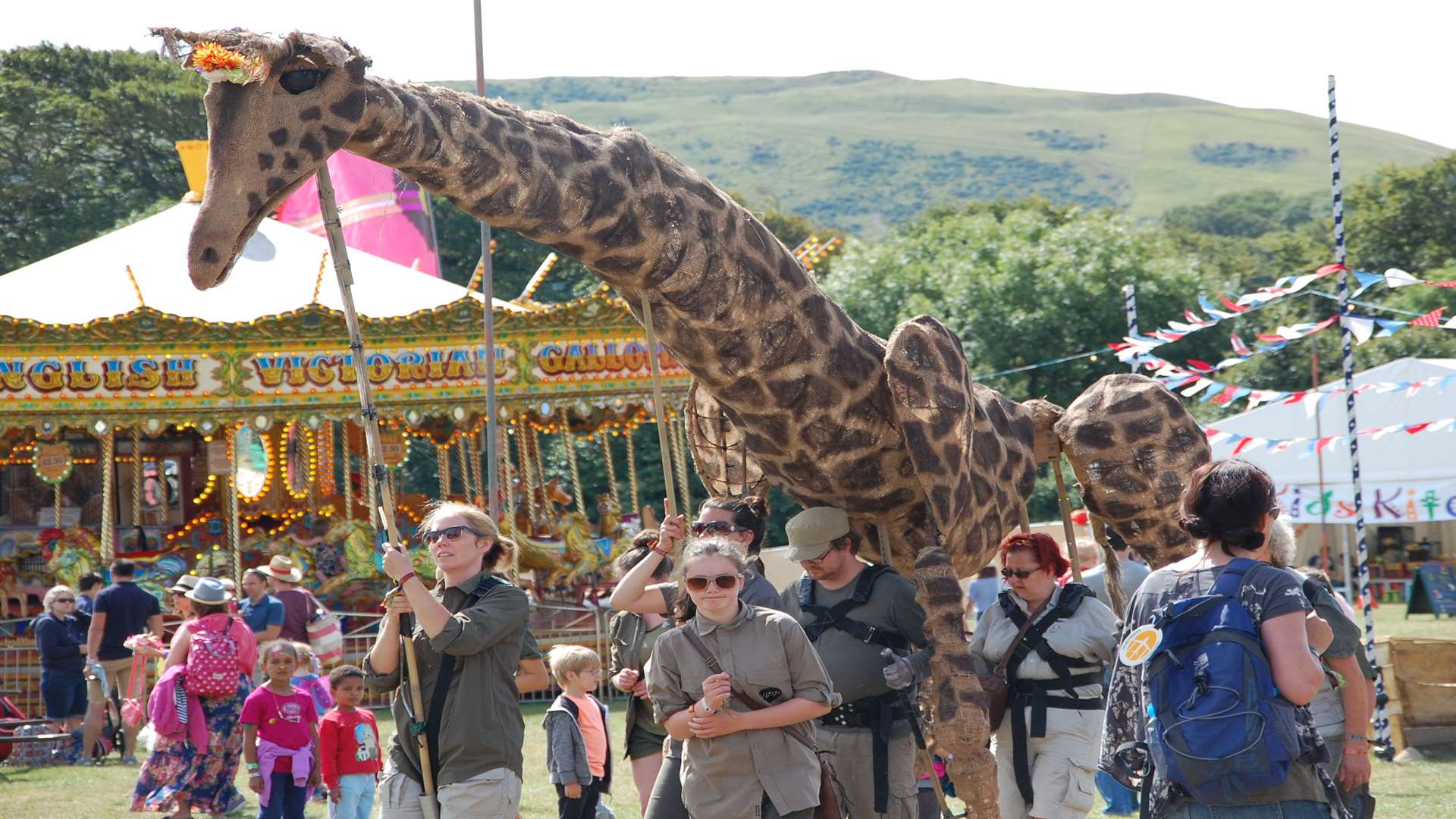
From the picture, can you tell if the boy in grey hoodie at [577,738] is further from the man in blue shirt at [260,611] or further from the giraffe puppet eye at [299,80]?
the man in blue shirt at [260,611]

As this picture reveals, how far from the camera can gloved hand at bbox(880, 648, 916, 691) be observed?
609 centimetres

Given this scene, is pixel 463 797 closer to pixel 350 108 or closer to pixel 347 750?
pixel 350 108

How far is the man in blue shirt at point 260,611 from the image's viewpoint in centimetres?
1141

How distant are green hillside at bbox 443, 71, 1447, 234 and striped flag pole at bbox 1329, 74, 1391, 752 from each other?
357 feet

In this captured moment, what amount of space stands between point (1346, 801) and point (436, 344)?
1274 cm

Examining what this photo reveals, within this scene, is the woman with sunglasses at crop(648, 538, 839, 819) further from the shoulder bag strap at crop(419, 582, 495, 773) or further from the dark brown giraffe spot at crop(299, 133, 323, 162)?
the dark brown giraffe spot at crop(299, 133, 323, 162)

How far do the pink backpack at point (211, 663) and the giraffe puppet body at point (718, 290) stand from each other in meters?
3.55

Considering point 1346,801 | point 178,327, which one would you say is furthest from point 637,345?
point 1346,801

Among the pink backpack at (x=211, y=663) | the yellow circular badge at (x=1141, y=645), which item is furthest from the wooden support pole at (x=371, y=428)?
the pink backpack at (x=211, y=663)

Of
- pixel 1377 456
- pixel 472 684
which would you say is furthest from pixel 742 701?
pixel 1377 456

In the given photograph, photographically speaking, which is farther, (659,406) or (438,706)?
(659,406)

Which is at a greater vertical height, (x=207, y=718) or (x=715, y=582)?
(x=715, y=582)

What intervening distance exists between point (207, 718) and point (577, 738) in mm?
2759

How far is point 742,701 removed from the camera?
5270 mm
